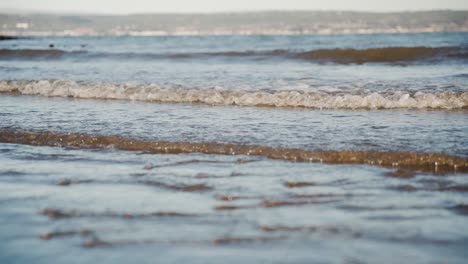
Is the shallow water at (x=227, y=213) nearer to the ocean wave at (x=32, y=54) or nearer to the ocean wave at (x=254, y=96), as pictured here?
the ocean wave at (x=254, y=96)

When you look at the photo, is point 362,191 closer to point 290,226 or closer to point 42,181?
point 290,226

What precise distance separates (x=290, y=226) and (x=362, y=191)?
1.06 metres

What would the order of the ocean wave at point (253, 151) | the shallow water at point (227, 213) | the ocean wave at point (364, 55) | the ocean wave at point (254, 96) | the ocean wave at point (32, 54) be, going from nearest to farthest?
the shallow water at point (227, 213), the ocean wave at point (253, 151), the ocean wave at point (254, 96), the ocean wave at point (364, 55), the ocean wave at point (32, 54)

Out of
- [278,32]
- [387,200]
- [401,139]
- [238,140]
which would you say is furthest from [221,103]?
[278,32]

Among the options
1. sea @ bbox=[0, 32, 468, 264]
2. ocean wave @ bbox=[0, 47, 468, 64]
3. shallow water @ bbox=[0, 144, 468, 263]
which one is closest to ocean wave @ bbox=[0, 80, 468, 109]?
sea @ bbox=[0, 32, 468, 264]

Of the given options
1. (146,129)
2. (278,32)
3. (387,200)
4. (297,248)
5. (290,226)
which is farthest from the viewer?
(278,32)

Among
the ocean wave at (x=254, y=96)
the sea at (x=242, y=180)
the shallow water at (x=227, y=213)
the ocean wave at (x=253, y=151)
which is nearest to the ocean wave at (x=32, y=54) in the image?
the ocean wave at (x=254, y=96)

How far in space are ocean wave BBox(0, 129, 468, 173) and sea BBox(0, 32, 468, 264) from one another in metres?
0.02

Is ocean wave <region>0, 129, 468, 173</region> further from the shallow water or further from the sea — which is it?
the shallow water

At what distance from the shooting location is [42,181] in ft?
17.4

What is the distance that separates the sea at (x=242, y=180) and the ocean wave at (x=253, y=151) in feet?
0.07

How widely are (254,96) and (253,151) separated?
493 cm

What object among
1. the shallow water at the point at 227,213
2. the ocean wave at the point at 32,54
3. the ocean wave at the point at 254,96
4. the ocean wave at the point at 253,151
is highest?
the ocean wave at the point at 32,54

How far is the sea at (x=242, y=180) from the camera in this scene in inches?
140
